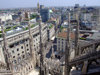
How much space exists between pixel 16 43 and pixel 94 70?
27.1 meters

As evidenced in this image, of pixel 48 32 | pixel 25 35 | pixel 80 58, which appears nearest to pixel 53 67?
pixel 80 58

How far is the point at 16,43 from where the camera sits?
32875 millimetres

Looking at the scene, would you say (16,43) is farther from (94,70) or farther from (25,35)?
(94,70)

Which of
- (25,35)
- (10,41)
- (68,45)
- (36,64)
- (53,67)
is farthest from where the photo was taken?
(25,35)

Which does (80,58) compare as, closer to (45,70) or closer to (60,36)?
(45,70)

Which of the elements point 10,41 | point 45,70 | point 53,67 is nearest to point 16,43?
point 10,41

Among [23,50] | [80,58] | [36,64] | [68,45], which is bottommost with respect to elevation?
[23,50]

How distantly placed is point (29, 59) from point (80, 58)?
9.52 meters

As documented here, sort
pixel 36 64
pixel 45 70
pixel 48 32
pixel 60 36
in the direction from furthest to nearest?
Answer: pixel 48 32 → pixel 60 36 → pixel 36 64 → pixel 45 70

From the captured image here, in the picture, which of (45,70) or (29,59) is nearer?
(45,70)

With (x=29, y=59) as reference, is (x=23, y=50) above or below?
below

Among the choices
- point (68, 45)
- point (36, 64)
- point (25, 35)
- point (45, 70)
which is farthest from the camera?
point (25, 35)

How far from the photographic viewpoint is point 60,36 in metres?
39.0

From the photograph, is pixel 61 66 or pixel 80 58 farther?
pixel 61 66
